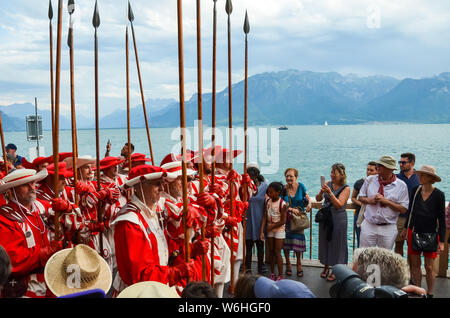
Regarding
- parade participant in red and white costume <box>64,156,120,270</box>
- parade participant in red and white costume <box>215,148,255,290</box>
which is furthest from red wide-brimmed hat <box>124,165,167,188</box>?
parade participant in red and white costume <box>215,148,255,290</box>

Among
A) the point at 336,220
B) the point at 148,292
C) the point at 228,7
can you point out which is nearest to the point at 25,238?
the point at 148,292

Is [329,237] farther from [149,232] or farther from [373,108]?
[373,108]

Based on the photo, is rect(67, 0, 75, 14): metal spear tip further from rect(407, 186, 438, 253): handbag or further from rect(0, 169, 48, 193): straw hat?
rect(407, 186, 438, 253): handbag

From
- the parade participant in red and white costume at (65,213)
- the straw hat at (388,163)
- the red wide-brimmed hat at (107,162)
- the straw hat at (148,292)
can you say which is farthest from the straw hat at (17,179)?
the straw hat at (388,163)

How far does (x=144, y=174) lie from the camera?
3035 mm

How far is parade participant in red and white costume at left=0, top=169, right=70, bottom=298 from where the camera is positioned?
2.95 metres

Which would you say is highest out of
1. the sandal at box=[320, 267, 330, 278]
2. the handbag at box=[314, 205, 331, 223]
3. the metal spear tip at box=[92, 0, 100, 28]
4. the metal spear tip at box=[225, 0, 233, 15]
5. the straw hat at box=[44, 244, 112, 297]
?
the metal spear tip at box=[225, 0, 233, 15]

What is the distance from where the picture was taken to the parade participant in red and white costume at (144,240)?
2660 mm

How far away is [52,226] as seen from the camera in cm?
340

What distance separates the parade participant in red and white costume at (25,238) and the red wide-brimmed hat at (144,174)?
0.60 metres

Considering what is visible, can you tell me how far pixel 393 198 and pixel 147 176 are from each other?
2.93 meters

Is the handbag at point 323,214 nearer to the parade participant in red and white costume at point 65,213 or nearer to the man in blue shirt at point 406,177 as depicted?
the man in blue shirt at point 406,177

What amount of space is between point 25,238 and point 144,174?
0.96 metres

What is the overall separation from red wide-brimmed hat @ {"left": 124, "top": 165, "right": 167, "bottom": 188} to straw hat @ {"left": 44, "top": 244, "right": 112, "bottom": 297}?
56cm
